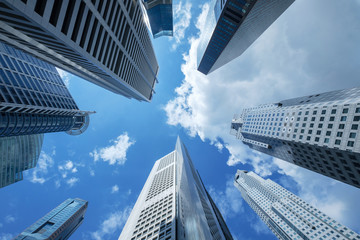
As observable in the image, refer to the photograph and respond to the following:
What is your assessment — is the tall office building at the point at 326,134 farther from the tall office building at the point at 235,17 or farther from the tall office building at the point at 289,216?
the tall office building at the point at 289,216

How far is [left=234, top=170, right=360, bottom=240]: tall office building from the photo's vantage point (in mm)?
88156

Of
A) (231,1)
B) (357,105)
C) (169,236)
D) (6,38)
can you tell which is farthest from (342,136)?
(6,38)

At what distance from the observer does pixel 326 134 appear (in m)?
42.0

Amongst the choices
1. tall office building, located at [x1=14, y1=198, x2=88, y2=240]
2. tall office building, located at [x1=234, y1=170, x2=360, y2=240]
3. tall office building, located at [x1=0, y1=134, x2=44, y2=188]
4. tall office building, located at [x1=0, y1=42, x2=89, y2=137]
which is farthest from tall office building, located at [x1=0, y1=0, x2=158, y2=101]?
tall office building, located at [x1=14, y1=198, x2=88, y2=240]

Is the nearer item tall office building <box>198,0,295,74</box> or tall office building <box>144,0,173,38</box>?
tall office building <box>198,0,295,74</box>

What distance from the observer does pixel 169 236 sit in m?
35.8

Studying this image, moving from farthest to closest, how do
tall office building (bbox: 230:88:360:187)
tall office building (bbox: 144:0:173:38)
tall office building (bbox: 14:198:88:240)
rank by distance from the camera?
tall office building (bbox: 14:198:88:240) < tall office building (bbox: 144:0:173:38) < tall office building (bbox: 230:88:360:187)

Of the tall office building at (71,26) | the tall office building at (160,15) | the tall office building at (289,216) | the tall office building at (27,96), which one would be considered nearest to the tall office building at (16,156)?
the tall office building at (27,96)

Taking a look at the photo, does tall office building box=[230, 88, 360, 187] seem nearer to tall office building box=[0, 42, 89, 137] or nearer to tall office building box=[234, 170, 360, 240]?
tall office building box=[234, 170, 360, 240]

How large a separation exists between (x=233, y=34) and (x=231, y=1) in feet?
67.2

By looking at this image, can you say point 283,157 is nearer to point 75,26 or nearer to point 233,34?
point 233,34

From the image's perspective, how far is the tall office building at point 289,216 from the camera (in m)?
88.2

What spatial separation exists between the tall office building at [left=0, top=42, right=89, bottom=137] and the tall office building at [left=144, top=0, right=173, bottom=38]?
6543 cm

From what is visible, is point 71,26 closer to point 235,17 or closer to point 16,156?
point 235,17
